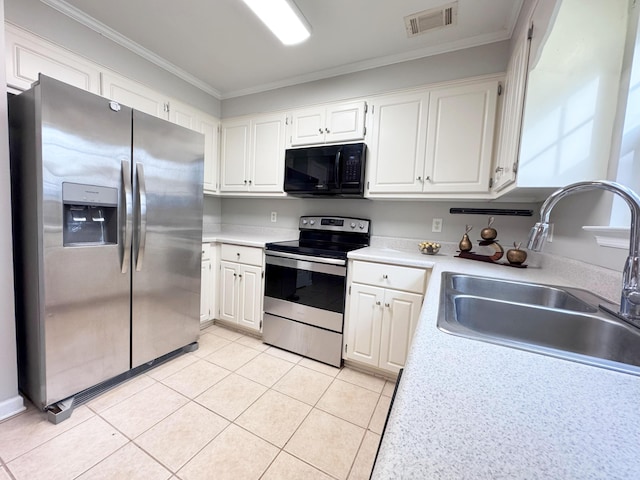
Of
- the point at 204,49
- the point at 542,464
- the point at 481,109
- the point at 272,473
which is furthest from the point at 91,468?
the point at 481,109

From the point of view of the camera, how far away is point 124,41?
6.86 feet

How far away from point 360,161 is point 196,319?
6.10ft

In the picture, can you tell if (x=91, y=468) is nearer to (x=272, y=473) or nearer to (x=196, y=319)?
(x=272, y=473)

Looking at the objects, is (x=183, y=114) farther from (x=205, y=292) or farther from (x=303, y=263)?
(x=303, y=263)

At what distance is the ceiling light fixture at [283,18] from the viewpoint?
5.10 feet

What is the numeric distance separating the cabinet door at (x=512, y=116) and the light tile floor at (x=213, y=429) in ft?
5.22

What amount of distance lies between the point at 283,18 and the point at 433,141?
131cm

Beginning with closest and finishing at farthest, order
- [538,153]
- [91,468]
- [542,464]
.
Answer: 1. [542,464]
2. [91,468]
3. [538,153]

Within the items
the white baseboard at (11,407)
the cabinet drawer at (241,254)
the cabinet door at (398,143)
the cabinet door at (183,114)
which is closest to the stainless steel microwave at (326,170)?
the cabinet door at (398,143)

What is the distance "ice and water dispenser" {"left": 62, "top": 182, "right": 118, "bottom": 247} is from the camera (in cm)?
140

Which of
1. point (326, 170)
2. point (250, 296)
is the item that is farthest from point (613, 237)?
point (250, 296)

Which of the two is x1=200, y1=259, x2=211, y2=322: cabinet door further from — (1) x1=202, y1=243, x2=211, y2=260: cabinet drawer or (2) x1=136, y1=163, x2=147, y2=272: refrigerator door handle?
(2) x1=136, y1=163, x2=147, y2=272: refrigerator door handle

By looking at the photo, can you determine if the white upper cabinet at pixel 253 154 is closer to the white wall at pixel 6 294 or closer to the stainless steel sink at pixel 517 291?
the white wall at pixel 6 294

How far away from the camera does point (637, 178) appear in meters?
1.05
